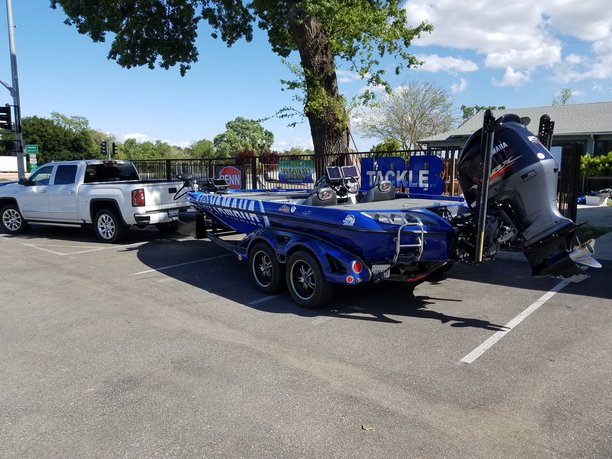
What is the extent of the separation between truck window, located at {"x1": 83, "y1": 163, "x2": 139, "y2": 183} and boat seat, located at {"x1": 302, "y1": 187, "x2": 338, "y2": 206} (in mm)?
7054

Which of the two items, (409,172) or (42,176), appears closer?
(409,172)

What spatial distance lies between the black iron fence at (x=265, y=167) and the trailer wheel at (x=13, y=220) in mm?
4107

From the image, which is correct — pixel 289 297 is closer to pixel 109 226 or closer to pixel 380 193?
pixel 380 193

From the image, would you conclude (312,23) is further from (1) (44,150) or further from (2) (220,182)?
(1) (44,150)

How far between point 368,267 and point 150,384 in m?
2.66

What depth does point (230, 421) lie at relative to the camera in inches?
132

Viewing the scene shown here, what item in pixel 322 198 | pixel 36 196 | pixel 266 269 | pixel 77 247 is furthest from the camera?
pixel 36 196

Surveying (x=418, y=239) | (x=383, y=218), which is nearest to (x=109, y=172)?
(x=383, y=218)

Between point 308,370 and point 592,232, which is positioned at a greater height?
point 592,232

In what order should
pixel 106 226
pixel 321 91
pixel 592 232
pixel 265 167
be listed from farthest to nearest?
1. pixel 265 167
2. pixel 321 91
3. pixel 106 226
4. pixel 592 232

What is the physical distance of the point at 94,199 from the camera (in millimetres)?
10789

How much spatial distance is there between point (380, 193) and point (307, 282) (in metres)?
2.13

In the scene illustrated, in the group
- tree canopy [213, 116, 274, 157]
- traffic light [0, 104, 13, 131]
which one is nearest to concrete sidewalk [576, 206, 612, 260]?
traffic light [0, 104, 13, 131]

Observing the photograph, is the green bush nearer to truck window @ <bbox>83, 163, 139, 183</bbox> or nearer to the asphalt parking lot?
the asphalt parking lot
